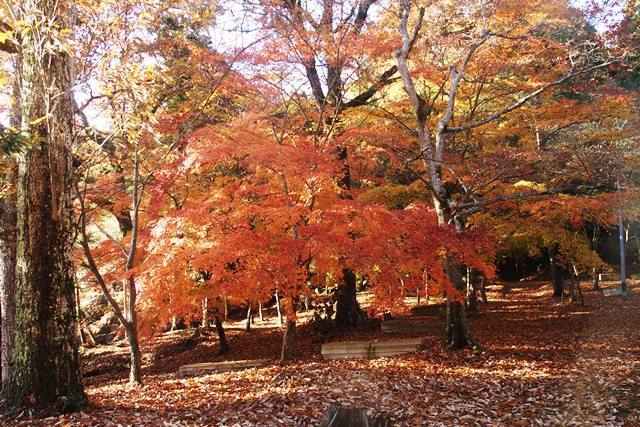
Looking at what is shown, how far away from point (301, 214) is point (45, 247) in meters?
4.87

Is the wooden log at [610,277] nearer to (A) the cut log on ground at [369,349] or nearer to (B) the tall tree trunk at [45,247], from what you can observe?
(A) the cut log on ground at [369,349]

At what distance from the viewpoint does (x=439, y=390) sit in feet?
24.5

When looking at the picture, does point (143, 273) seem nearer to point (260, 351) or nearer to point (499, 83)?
point (260, 351)

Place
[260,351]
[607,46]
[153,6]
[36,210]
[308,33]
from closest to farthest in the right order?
[36,210]
[153,6]
[607,46]
[308,33]
[260,351]

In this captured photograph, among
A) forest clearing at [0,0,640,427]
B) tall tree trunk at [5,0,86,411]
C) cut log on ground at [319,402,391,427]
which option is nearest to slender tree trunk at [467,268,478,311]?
forest clearing at [0,0,640,427]

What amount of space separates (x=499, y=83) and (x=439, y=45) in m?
2.48

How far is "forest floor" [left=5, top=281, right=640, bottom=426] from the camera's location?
20.1ft

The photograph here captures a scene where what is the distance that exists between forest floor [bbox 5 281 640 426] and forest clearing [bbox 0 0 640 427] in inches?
2.4

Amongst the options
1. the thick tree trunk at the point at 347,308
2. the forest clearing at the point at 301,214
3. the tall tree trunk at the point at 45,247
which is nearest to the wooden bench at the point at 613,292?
the forest clearing at the point at 301,214

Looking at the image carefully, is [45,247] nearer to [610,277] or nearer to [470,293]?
[470,293]

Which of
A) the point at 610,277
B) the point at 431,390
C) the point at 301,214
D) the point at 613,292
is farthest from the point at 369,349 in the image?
the point at 610,277

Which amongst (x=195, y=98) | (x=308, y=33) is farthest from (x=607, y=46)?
(x=195, y=98)

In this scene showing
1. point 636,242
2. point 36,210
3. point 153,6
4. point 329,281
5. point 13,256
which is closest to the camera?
point 36,210

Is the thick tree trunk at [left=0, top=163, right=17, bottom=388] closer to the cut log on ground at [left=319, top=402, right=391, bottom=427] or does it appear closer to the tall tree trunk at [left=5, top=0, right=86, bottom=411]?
the tall tree trunk at [left=5, top=0, right=86, bottom=411]
